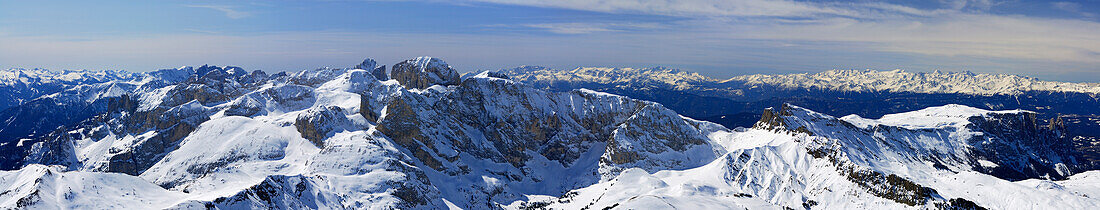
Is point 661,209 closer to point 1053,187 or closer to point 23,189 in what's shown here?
point 1053,187

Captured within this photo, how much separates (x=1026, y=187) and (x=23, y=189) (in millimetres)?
310701

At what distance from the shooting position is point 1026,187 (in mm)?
186875

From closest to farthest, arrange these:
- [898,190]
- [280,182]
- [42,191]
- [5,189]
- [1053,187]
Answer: [42,191] → [5,189] → [280,182] → [1053,187] → [898,190]

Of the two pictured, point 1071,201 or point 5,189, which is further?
point 1071,201

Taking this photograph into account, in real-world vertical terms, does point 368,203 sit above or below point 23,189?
below

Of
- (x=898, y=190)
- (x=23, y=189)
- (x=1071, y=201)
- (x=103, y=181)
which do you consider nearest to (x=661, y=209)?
(x=898, y=190)

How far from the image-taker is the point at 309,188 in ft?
616

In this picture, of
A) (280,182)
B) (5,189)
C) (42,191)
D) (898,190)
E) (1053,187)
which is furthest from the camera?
(898,190)

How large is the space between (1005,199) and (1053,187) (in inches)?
785

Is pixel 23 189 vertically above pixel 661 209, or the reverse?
pixel 23 189

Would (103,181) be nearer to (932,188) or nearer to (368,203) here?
(368,203)

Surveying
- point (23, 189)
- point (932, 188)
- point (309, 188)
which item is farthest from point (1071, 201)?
point (23, 189)

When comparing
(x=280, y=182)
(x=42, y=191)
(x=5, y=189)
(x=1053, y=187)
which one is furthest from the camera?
(x=1053, y=187)

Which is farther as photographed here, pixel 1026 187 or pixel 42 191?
pixel 1026 187
